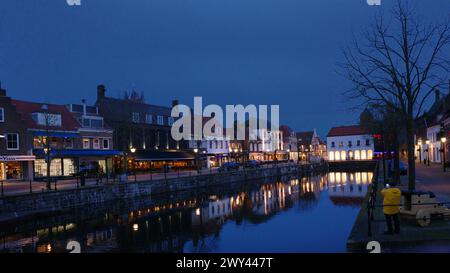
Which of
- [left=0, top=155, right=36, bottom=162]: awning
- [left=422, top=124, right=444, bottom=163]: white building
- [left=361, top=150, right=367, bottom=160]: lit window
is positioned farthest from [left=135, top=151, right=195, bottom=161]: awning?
[left=361, top=150, right=367, bottom=160]: lit window

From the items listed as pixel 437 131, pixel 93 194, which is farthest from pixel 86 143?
pixel 437 131

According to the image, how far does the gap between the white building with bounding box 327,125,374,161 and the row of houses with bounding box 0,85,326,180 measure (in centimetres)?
2827

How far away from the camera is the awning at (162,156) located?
5572 centimetres

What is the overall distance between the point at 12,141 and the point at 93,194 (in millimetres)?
13613

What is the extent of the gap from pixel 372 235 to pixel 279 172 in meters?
57.0

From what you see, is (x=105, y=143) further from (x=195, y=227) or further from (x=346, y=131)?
(x=346, y=131)

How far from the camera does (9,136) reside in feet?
131

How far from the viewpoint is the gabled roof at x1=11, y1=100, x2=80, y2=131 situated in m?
43.3

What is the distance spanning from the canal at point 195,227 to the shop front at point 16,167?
13016 mm

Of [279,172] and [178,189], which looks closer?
[178,189]

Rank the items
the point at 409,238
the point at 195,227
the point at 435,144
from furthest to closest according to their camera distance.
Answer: the point at 435,144 < the point at 195,227 < the point at 409,238

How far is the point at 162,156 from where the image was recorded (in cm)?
5856
